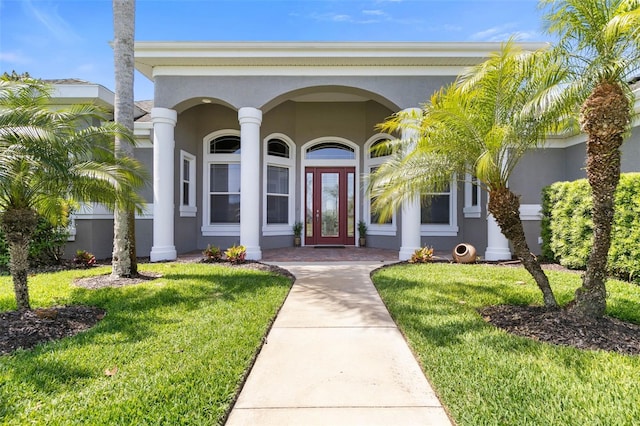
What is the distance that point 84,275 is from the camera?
7168 mm

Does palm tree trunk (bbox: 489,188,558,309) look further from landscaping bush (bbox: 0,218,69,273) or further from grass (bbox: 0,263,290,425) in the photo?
landscaping bush (bbox: 0,218,69,273)

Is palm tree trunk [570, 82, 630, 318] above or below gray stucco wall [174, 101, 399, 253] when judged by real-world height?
below

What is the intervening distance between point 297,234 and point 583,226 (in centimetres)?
795

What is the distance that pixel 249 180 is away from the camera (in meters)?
9.07

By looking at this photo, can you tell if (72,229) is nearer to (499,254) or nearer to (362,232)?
(362,232)

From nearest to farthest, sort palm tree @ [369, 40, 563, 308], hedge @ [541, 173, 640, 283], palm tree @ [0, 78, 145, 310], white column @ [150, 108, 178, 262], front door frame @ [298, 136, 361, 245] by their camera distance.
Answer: palm tree @ [0, 78, 145, 310]
palm tree @ [369, 40, 563, 308]
hedge @ [541, 173, 640, 283]
white column @ [150, 108, 178, 262]
front door frame @ [298, 136, 361, 245]

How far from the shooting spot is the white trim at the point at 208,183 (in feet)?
37.9

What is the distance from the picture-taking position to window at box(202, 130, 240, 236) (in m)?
11.6

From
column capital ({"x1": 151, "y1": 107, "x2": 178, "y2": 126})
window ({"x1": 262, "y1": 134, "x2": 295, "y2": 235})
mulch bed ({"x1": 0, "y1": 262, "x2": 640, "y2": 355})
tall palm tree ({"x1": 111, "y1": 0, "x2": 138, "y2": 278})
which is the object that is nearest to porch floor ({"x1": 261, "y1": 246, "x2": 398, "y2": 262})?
window ({"x1": 262, "y1": 134, "x2": 295, "y2": 235})

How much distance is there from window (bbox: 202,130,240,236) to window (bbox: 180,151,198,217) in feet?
1.18

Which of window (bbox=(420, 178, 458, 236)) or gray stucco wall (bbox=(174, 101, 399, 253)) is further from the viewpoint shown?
gray stucco wall (bbox=(174, 101, 399, 253))

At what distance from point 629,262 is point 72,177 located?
9392 mm

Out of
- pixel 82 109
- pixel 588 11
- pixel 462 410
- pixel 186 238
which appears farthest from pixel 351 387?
pixel 186 238

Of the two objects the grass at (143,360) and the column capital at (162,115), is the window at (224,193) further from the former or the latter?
the grass at (143,360)
